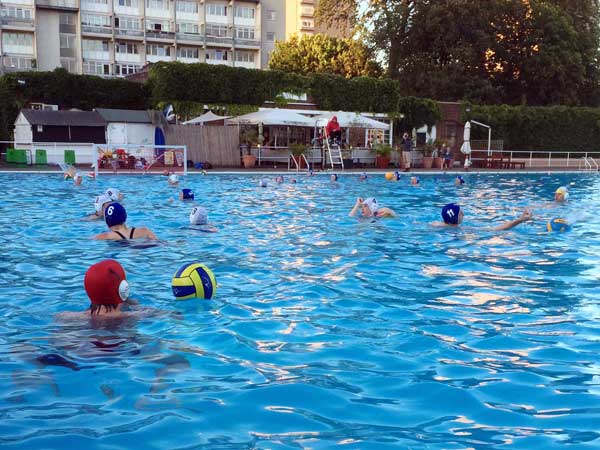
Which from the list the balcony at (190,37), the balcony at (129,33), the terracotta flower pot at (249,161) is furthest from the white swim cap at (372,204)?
the balcony at (190,37)

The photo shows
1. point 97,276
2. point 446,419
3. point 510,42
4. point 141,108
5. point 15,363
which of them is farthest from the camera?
point 510,42

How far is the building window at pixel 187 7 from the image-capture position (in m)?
65.2

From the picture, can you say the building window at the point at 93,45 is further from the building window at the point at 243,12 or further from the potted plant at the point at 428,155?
the potted plant at the point at 428,155

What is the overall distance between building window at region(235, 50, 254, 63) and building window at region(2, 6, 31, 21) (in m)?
22.0

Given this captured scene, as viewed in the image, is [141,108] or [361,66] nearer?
[141,108]

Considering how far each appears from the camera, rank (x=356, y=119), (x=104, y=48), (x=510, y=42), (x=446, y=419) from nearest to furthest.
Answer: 1. (x=446, y=419)
2. (x=356, y=119)
3. (x=510, y=42)
4. (x=104, y=48)

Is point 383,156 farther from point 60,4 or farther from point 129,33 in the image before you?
point 60,4

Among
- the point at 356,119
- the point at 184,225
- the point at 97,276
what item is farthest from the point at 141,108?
the point at 97,276

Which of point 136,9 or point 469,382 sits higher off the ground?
point 136,9

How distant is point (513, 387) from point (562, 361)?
29.5 inches

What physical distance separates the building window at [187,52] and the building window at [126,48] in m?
4.73

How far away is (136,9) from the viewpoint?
62906 millimetres

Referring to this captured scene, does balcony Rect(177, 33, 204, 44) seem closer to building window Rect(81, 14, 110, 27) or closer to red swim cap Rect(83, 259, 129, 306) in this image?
building window Rect(81, 14, 110, 27)

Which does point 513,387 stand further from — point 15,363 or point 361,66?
point 361,66
